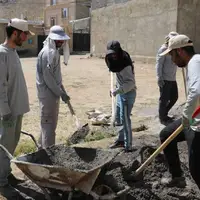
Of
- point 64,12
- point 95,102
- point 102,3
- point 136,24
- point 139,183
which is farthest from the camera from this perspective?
point 64,12

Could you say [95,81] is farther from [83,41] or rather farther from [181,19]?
[83,41]

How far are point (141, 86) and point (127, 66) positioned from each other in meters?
8.34

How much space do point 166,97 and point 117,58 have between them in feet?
8.93

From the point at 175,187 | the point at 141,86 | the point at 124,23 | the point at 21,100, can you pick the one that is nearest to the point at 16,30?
the point at 21,100

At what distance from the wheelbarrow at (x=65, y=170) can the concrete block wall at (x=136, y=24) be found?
15553 mm

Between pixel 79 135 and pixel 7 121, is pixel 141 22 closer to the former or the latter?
pixel 79 135

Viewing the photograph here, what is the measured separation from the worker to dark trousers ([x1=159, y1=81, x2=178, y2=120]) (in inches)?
83.2

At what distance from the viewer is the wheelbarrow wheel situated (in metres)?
3.29

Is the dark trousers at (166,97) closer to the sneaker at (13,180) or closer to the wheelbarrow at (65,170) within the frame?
the wheelbarrow at (65,170)

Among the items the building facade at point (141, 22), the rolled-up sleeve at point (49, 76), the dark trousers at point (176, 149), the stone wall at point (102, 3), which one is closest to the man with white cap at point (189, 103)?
the dark trousers at point (176, 149)

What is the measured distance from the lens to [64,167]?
10.3ft

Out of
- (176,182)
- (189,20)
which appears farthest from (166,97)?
(189,20)

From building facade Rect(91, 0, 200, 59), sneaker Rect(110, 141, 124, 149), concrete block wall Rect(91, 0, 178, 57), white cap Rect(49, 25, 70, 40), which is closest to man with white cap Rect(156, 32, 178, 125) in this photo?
sneaker Rect(110, 141, 124, 149)

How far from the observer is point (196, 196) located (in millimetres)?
3865
